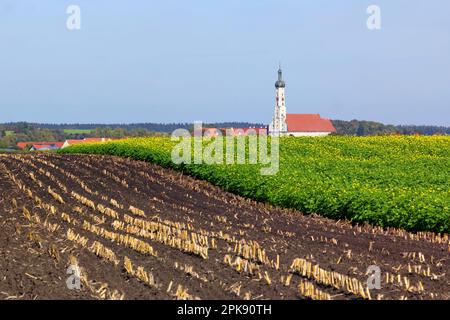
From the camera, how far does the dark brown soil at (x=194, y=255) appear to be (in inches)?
435

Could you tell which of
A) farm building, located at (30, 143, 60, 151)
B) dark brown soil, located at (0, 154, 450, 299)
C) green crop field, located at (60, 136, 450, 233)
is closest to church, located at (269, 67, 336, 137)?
farm building, located at (30, 143, 60, 151)

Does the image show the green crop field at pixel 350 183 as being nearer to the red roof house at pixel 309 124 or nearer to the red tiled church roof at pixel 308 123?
the red roof house at pixel 309 124

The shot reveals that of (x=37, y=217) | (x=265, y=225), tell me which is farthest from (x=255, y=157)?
(x=37, y=217)

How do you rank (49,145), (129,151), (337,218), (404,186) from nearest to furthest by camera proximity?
(337,218) < (404,186) < (129,151) < (49,145)

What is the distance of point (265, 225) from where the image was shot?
733 inches

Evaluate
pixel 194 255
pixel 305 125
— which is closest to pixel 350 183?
pixel 194 255

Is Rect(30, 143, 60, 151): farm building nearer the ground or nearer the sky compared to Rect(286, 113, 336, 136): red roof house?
nearer the ground

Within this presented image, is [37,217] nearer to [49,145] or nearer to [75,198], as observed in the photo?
[75,198]

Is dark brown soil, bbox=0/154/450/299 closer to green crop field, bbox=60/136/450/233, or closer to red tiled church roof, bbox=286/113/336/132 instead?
green crop field, bbox=60/136/450/233

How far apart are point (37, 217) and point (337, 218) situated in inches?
328

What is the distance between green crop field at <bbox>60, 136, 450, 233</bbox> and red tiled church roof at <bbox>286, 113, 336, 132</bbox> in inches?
2487

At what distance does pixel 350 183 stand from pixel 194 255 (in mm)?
11419

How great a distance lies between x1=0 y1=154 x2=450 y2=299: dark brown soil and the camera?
435 inches

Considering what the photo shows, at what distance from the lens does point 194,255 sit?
13516 millimetres
